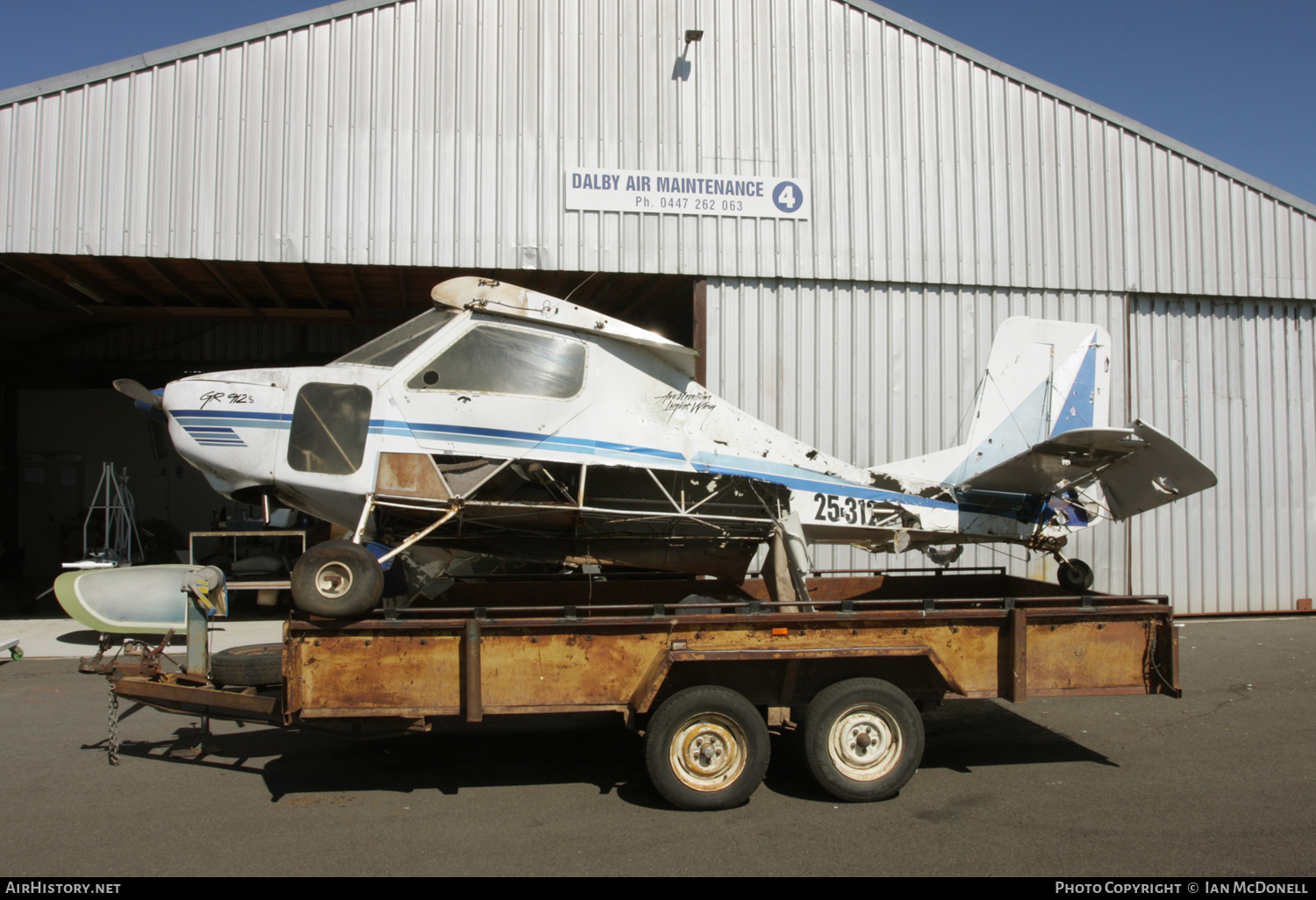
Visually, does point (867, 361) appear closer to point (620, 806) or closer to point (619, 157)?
point (619, 157)

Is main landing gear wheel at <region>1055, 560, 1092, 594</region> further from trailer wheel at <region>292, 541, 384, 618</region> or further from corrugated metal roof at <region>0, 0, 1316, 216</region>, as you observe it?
corrugated metal roof at <region>0, 0, 1316, 216</region>

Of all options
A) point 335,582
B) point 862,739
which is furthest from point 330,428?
point 862,739

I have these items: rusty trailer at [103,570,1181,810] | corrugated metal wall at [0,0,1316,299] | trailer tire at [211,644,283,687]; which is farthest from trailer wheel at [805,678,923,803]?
corrugated metal wall at [0,0,1316,299]

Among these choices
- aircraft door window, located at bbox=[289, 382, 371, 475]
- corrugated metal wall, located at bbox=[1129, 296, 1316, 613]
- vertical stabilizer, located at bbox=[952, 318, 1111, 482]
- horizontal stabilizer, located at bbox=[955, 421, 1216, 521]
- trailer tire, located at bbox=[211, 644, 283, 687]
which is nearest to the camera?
trailer tire, located at bbox=[211, 644, 283, 687]

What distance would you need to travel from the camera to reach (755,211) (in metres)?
10.5

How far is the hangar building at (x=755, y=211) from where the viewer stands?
31.9 feet

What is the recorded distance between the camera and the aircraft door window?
5.58 m

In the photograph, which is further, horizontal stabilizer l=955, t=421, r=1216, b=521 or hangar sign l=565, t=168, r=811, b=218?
hangar sign l=565, t=168, r=811, b=218

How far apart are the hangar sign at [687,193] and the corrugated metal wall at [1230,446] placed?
539cm

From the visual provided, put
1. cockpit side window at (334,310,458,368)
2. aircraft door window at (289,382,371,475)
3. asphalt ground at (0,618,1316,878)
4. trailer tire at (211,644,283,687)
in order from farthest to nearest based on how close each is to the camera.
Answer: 1. cockpit side window at (334,310,458,368)
2. aircraft door window at (289,382,371,475)
3. trailer tire at (211,644,283,687)
4. asphalt ground at (0,618,1316,878)

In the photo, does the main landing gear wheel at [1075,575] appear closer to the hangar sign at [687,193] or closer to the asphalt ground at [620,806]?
the asphalt ground at [620,806]

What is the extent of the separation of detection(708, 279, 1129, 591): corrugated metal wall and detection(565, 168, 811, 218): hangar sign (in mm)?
977

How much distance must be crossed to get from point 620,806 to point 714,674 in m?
0.99
